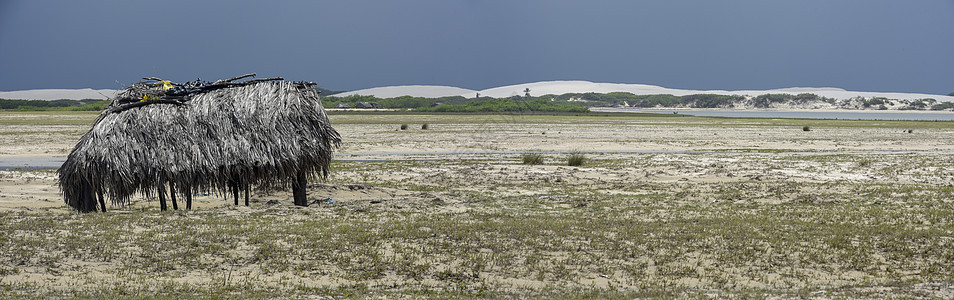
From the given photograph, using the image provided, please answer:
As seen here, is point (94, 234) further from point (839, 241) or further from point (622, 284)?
point (839, 241)

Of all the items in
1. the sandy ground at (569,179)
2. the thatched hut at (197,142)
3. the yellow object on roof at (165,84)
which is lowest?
the sandy ground at (569,179)

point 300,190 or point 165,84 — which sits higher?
point 165,84

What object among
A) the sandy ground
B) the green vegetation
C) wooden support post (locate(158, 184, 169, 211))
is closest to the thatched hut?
wooden support post (locate(158, 184, 169, 211))

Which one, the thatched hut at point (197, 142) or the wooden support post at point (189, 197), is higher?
the thatched hut at point (197, 142)

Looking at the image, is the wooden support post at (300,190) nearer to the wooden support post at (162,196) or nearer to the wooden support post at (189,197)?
the wooden support post at (189,197)

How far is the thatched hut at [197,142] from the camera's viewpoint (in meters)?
13.5

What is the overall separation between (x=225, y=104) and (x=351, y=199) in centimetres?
332

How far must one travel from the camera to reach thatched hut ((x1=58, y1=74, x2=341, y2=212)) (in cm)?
1347

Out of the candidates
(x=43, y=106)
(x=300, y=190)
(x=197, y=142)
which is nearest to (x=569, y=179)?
(x=300, y=190)

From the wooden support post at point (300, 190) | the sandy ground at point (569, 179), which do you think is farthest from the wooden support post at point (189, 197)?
the wooden support post at point (300, 190)

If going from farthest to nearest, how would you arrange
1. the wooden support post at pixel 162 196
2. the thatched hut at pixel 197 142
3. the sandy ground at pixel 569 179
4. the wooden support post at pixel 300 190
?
the sandy ground at pixel 569 179, the wooden support post at pixel 300 190, the wooden support post at pixel 162 196, the thatched hut at pixel 197 142

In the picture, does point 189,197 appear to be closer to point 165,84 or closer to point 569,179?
point 165,84

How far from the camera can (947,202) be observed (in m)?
15.5

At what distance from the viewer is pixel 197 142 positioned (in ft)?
45.9
